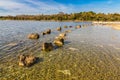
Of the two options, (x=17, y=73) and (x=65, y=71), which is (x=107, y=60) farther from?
(x=17, y=73)

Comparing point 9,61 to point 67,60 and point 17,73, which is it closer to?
point 17,73

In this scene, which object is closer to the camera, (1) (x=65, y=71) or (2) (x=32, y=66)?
(1) (x=65, y=71)

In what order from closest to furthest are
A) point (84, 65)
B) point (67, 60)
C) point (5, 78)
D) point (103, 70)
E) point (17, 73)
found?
point (5, 78), point (17, 73), point (103, 70), point (84, 65), point (67, 60)

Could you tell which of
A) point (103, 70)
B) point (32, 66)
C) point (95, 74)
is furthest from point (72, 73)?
point (32, 66)

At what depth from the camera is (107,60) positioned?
22.7 meters

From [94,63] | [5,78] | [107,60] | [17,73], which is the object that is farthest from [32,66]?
[107,60]

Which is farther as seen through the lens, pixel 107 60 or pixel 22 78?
pixel 107 60

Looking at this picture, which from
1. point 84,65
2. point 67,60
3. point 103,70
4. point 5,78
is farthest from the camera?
point 67,60

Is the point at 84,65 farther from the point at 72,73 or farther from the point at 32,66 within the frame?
the point at 32,66

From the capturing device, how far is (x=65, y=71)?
→ 59.1 ft

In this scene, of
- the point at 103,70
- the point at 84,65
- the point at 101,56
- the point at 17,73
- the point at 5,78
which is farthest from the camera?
the point at 101,56

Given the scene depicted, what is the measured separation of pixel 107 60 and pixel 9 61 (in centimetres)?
1407

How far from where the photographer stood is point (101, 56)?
2491 cm

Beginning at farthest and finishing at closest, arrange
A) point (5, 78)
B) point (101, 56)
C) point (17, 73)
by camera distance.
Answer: point (101, 56), point (17, 73), point (5, 78)
